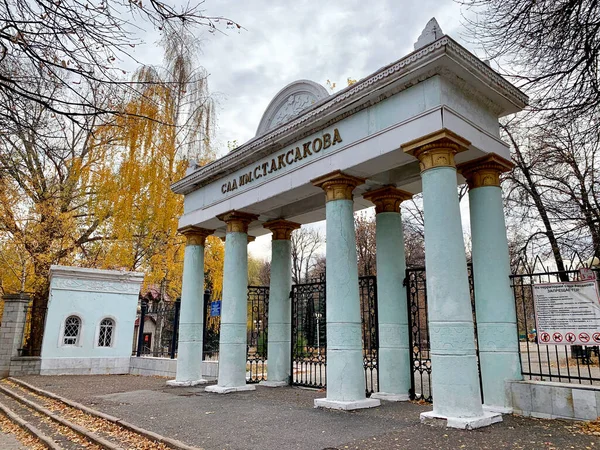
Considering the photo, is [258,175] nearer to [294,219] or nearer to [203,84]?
[294,219]

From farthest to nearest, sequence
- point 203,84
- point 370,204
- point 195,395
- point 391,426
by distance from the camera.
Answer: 1. point 203,84
2. point 370,204
3. point 195,395
4. point 391,426

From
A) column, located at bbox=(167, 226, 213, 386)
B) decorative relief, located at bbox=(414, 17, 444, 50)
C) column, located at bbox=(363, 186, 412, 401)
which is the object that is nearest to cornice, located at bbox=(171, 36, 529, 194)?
decorative relief, located at bbox=(414, 17, 444, 50)

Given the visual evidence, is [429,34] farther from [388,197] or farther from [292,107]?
[292,107]

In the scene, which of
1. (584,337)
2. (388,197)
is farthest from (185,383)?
(584,337)

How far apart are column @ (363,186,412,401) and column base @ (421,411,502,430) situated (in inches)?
100

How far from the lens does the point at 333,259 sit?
28.0ft

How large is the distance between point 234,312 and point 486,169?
22.5 feet

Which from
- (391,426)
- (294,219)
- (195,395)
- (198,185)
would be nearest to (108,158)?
(198,185)

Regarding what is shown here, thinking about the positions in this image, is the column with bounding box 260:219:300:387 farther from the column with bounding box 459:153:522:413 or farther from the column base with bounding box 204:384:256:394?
the column with bounding box 459:153:522:413

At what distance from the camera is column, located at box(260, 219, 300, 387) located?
1196cm

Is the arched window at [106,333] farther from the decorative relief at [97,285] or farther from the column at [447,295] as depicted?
the column at [447,295]

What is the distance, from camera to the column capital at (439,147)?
7.02 metres

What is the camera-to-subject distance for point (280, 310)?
12.2 metres

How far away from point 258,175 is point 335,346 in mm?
4788
